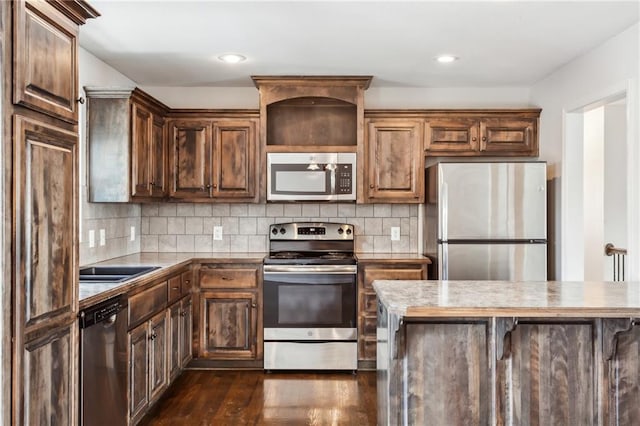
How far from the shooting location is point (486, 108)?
4.48 metres

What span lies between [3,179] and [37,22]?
1.89ft

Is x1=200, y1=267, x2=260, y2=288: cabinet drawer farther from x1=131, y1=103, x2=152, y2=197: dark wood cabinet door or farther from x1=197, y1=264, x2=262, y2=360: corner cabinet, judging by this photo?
x1=131, y1=103, x2=152, y2=197: dark wood cabinet door

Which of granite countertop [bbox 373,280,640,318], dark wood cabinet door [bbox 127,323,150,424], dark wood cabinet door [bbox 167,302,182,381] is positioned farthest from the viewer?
dark wood cabinet door [bbox 167,302,182,381]

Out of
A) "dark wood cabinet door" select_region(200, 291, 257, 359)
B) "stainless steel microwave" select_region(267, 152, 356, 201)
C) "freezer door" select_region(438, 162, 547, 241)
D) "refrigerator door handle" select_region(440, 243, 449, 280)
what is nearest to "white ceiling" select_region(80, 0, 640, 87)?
"stainless steel microwave" select_region(267, 152, 356, 201)

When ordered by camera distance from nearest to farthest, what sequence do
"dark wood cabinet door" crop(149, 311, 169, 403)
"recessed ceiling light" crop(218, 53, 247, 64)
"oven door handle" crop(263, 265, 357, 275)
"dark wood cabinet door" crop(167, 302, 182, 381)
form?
"dark wood cabinet door" crop(149, 311, 169, 403), "dark wood cabinet door" crop(167, 302, 182, 381), "recessed ceiling light" crop(218, 53, 247, 64), "oven door handle" crop(263, 265, 357, 275)

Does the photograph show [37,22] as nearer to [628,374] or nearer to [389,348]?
[389,348]

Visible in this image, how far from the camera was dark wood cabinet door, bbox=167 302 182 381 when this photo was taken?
11.2 ft

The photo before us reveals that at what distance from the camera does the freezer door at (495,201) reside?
381cm

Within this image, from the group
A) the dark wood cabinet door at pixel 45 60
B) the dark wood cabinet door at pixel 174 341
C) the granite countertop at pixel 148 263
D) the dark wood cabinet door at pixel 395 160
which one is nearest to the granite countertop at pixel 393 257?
the dark wood cabinet door at pixel 395 160

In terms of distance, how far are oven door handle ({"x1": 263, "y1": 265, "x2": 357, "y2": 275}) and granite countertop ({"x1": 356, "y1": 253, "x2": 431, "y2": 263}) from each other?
15 centimetres

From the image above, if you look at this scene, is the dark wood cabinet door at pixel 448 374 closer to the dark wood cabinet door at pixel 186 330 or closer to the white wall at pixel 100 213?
the dark wood cabinet door at pixel 186 330

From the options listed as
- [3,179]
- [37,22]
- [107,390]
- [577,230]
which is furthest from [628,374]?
[37,22]

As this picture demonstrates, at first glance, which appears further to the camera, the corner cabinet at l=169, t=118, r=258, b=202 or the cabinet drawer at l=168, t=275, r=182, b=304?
the corner cabinet at l=169, t=118, r=258, b=202

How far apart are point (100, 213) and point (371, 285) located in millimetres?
2134
